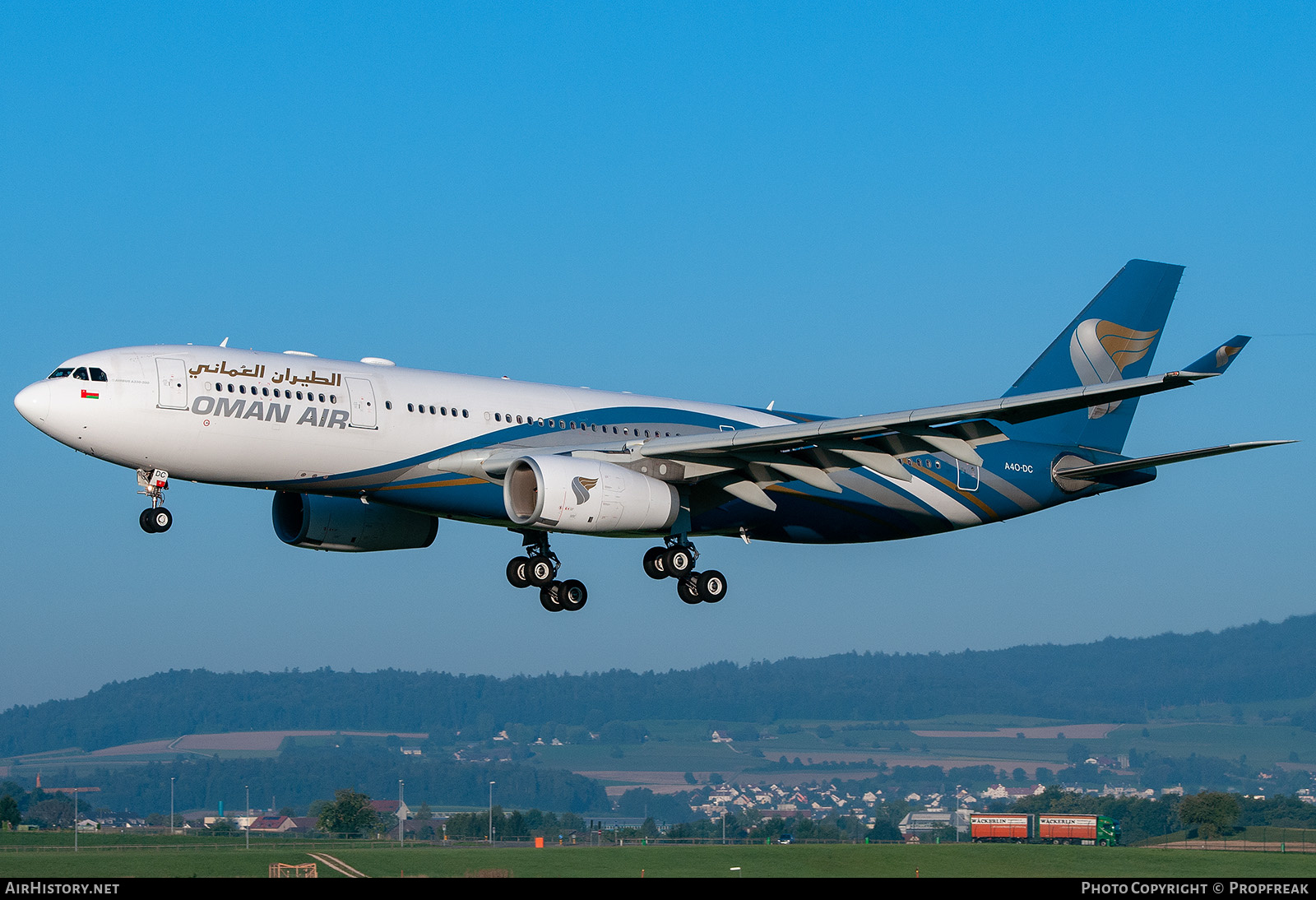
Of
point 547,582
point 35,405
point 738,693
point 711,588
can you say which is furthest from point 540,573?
point 738,693

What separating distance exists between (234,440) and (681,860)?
116 feet

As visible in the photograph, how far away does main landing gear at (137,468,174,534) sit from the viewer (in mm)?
31056

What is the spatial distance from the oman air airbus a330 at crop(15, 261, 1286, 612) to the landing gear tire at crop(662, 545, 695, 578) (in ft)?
0.15

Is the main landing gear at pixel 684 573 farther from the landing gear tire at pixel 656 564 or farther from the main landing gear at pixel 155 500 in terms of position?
the main landing gear at pixel 155 500

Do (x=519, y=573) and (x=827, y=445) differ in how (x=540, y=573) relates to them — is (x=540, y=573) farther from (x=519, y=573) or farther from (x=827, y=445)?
(x=827, y=445)

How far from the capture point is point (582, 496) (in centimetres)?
3259

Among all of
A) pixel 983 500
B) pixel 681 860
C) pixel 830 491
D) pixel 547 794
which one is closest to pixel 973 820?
pixel 681 860

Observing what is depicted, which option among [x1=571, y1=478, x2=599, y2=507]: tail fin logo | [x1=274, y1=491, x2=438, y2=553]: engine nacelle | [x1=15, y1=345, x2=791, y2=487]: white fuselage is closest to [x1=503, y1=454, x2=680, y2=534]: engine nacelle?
[x1=571, y1=478, x2=599, y2=507]: tail fin logo

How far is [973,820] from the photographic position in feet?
239

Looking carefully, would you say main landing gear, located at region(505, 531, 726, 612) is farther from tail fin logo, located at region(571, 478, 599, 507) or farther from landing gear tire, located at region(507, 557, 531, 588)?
tail fin logo, located at region(571, 478, 599, 507)

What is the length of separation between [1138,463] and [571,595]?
602 inches

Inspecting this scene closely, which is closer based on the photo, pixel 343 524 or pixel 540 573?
pixel 540 573
